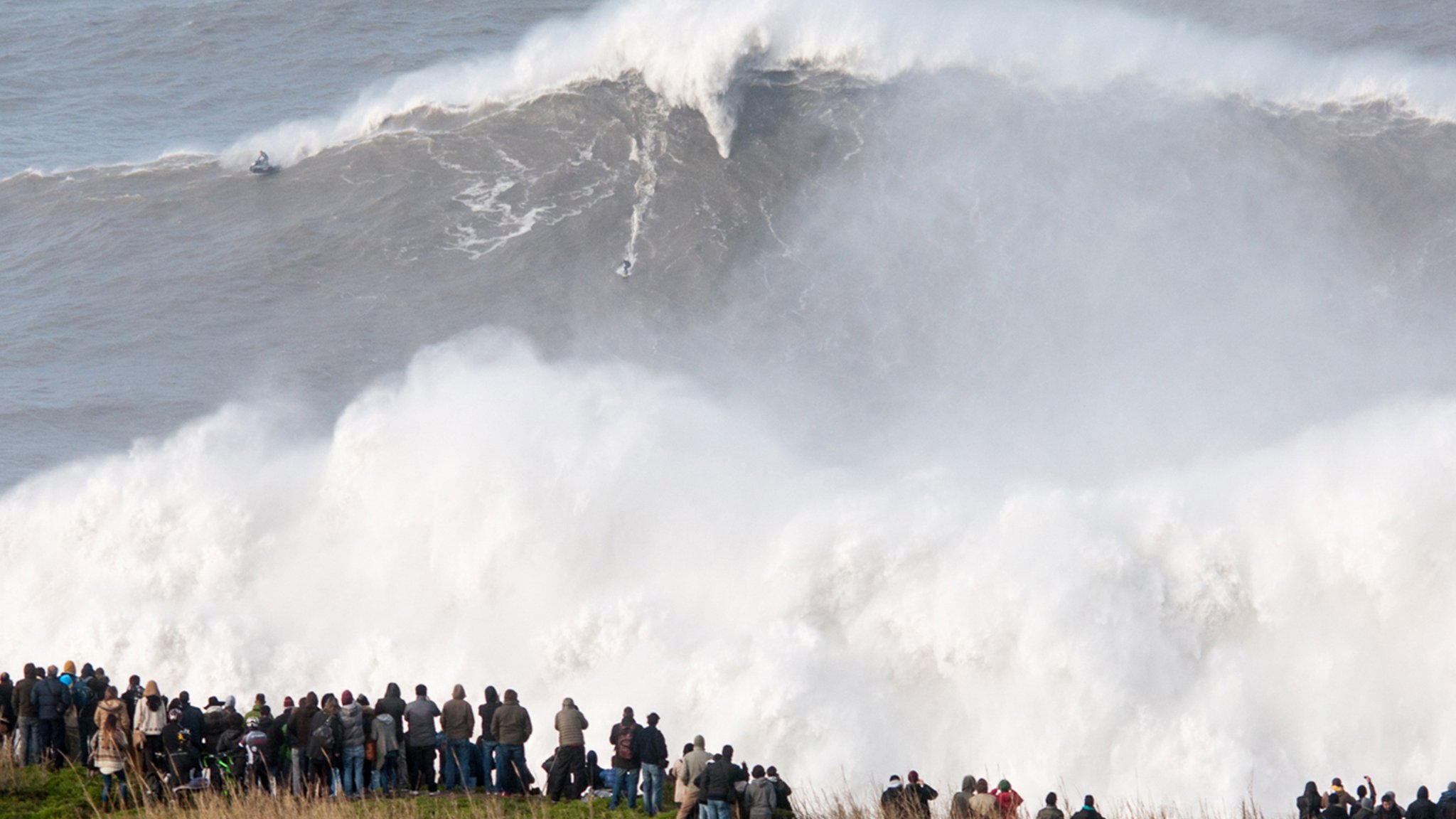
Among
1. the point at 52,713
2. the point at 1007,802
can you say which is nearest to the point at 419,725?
the point at 52,713

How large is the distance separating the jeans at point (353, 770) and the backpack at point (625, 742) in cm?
264

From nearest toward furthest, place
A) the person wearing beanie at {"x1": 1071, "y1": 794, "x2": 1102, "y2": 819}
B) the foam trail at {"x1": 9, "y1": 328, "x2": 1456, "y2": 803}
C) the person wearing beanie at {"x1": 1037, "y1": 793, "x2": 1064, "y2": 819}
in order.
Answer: the person wearing beanie at {"x1": 1071, "y1": 794, "x2": 1102, "y2": 819} → the person wearing beanie at {"x1": 1037, "y1": 793, "x2": 1064, "y2": 819} → the foam trail at {"x1": 9, "y1": 328, "x2": 1456, "y2": 803}

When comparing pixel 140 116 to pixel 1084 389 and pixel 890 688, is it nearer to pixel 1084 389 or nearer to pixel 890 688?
pixel 1084 389

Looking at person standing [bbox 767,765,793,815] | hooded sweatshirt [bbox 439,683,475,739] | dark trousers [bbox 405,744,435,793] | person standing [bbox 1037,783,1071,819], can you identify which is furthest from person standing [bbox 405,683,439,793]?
person standing [bbox 1037,783,1071,819]

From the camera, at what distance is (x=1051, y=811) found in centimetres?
1424

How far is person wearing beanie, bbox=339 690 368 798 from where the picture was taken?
1584cm

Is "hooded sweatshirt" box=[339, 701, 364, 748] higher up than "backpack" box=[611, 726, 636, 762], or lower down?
higher up

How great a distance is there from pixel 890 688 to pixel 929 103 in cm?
2008

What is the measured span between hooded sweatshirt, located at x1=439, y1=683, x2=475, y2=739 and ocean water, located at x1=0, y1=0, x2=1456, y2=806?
4780mm

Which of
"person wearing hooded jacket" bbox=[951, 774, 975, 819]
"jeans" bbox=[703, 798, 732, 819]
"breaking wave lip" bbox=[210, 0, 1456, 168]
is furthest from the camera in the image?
"breaking wave lip" bbox=[210, 0, 1456, 168]

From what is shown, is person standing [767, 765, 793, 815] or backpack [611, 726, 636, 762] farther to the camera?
backpack [611, 726, 636, 762]

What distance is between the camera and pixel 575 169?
124 feet

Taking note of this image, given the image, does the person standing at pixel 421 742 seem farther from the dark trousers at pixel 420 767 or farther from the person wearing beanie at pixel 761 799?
the person wearing beanie at pixel 761 799

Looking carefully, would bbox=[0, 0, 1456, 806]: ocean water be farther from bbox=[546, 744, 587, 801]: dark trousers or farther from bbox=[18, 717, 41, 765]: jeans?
bbox=[18, 717, 41, 765]: jeans
